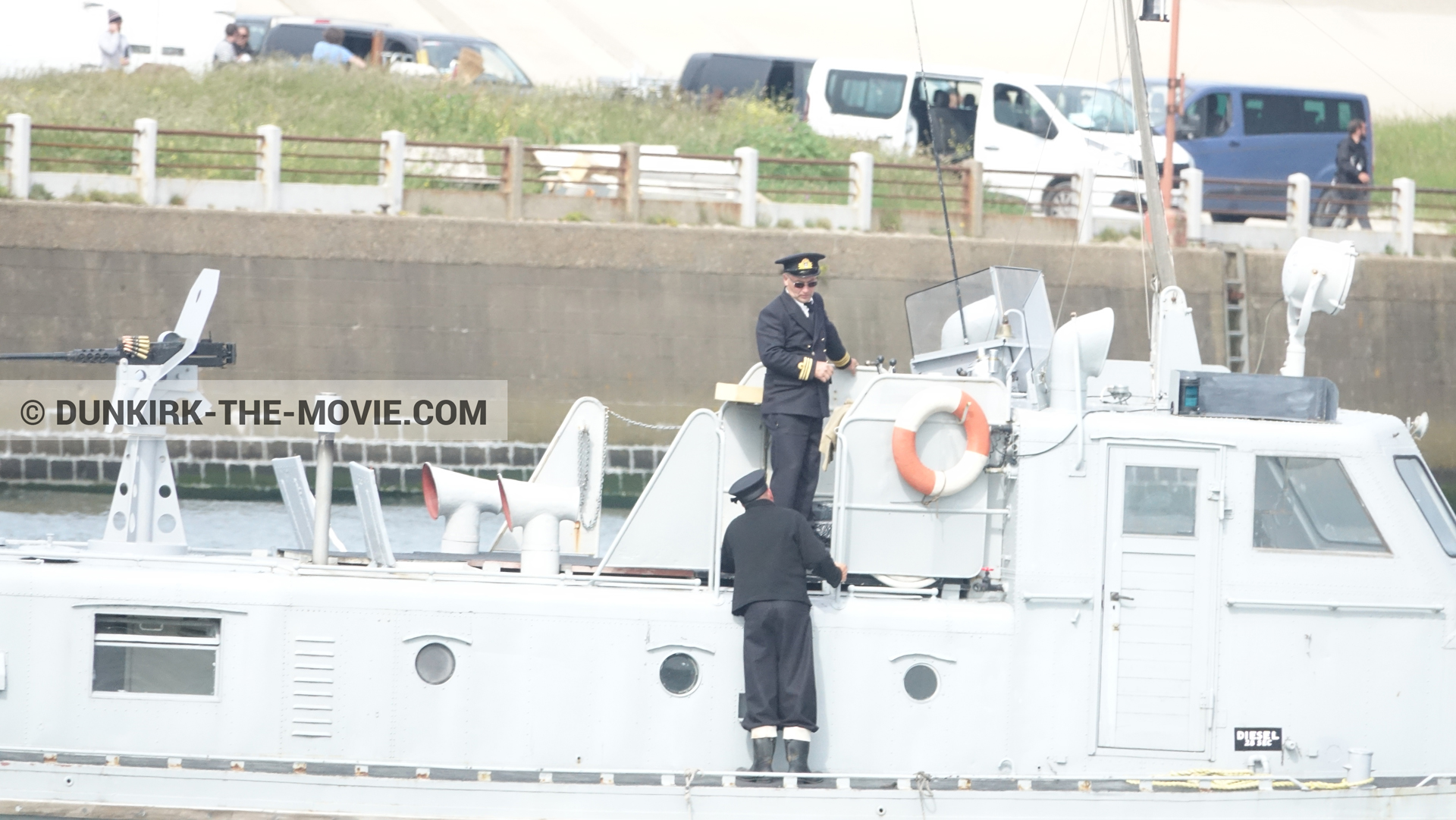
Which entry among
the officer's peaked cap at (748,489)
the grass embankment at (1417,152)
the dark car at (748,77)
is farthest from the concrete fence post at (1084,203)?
the officer's peaked cap at (748,489)

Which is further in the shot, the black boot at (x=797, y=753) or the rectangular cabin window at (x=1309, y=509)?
the rectangular cabin window at (x=1309, y=509)

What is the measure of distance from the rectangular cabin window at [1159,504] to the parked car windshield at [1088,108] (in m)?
18.8

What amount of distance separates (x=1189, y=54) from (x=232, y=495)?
3916cm

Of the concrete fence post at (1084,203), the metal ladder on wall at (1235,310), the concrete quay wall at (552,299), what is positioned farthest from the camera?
the metal ladder on wall at (1235,310)

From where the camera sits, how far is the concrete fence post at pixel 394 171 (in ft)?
69.6

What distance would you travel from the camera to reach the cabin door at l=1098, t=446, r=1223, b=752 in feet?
22.7

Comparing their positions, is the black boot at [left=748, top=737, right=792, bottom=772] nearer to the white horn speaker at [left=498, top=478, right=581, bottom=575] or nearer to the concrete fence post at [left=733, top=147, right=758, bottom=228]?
the white horn speaker at [left=498, top=478, right=581, bottom=575]

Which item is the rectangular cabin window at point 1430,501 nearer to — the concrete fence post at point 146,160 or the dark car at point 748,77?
the concrete fence post at point 146,160

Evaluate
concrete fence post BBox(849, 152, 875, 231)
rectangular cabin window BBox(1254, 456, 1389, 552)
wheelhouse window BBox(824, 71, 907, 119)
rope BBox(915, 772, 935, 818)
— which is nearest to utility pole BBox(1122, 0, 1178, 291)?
rectangular cabin window BBox(1254, 456, 1389, 552)

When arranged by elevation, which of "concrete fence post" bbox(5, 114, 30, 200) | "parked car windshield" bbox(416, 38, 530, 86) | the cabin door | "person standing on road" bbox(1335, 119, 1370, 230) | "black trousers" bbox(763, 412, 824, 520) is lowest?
the cabin door

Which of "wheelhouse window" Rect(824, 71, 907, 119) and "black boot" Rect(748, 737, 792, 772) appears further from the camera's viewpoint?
"wheelhouse window" Rect(824, 71, 907, 119)

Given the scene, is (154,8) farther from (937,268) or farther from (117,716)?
(117,716)

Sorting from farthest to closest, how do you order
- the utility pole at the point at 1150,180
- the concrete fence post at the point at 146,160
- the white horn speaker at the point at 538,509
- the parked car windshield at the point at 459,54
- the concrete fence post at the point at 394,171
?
the parked car windshield at the point at 459,54
the concrete fence post at the point at 394,171
the concrete fence post at the point at 146,160
the utility pole at the point at 1150,180
the white horn speaker at the point at 538,509

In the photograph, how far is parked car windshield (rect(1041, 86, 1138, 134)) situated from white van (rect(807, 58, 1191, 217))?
0.06ft
